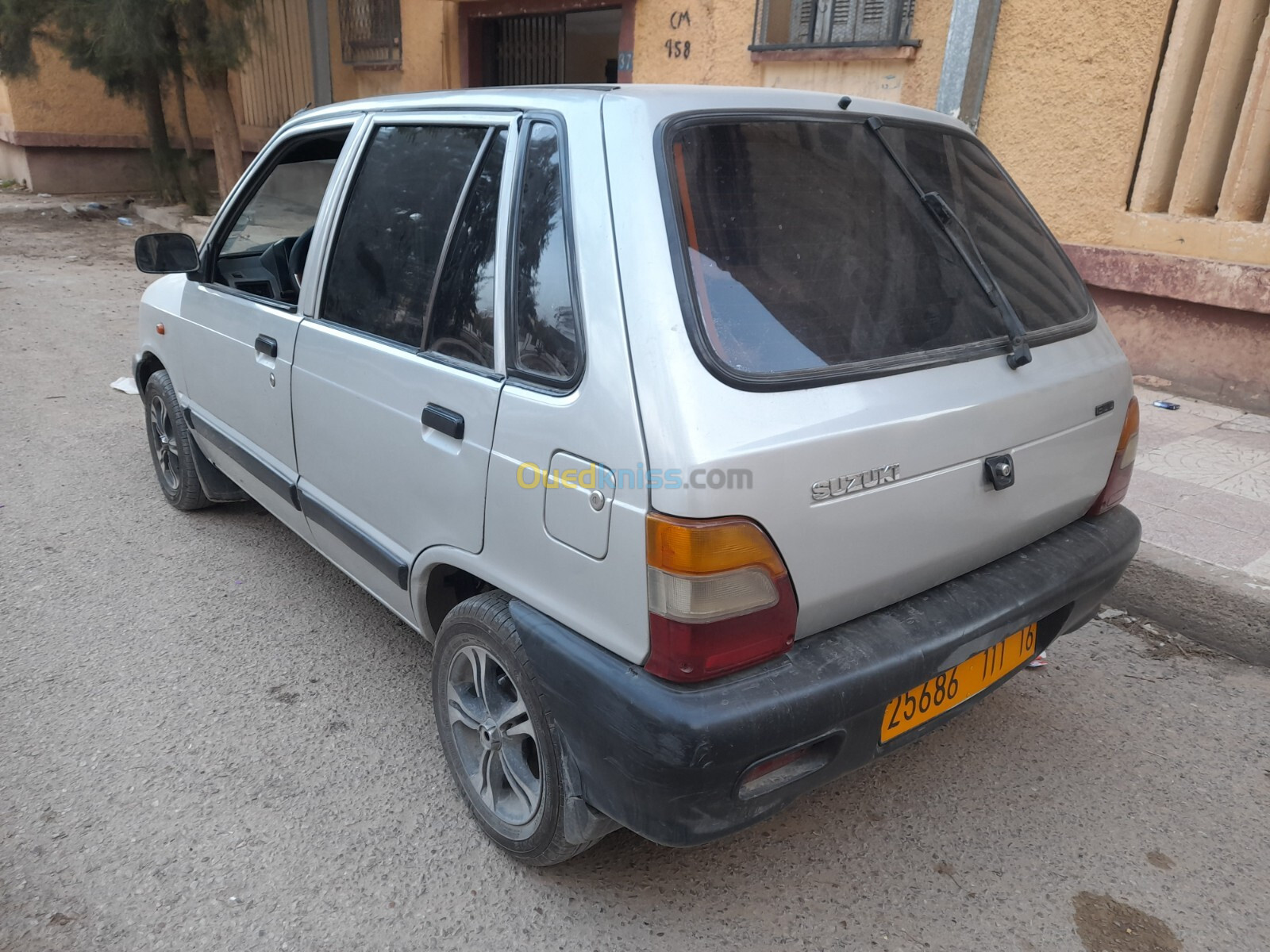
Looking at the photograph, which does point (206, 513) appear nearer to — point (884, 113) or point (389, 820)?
point (389, 820)

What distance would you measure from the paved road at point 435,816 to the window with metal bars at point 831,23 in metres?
4.98

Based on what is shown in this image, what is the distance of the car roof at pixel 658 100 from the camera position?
1.94m

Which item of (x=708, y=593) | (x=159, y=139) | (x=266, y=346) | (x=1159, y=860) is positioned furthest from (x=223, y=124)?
(x=1159, y=860)

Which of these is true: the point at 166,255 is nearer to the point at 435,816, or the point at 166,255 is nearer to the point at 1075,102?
the point at 435,816

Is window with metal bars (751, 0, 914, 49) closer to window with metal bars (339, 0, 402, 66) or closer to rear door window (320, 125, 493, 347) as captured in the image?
rear door window (320, 125, 493, 347)

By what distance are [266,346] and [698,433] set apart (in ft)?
6.19

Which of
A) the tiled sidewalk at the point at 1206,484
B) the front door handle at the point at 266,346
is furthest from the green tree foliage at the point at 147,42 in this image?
the tiled sidewalk at the point at 1206,484

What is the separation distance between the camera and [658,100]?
6.29ft

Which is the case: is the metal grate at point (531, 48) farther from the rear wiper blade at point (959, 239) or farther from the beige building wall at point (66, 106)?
the rear wiper blade at point (959, 239)

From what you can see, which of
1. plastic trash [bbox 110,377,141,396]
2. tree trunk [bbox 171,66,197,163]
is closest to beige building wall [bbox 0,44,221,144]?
tree trunk [bbox 171,66,197,163]

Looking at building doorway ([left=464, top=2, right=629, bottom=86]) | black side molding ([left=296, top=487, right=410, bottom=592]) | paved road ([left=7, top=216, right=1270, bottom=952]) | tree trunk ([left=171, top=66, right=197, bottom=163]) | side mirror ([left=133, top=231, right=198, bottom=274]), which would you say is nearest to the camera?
paved road ([left=7, top=216, right=1270, bottom=952])

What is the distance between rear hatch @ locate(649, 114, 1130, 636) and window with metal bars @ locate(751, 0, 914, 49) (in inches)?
190

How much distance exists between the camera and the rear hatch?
1761mm

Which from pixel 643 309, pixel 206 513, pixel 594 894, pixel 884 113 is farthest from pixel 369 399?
pixel 206 513
